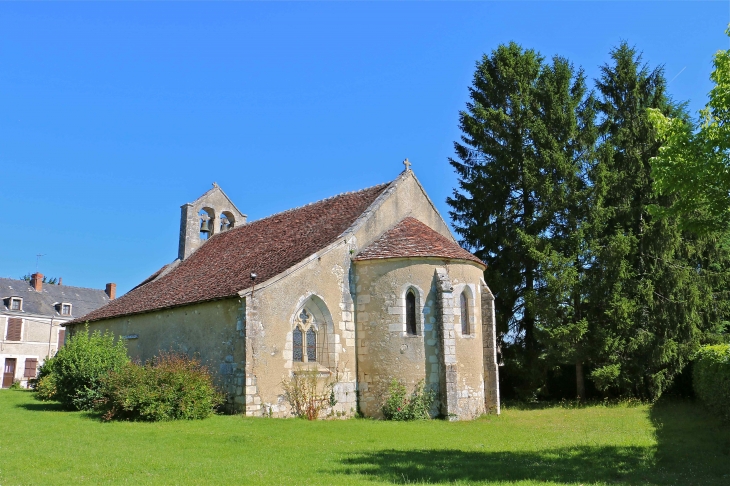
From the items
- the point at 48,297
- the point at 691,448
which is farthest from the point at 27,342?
the point at 691,448

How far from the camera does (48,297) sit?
46469 millimetres

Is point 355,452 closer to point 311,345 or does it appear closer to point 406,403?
point 406,403

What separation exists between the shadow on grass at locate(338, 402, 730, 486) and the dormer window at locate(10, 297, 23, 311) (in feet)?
134

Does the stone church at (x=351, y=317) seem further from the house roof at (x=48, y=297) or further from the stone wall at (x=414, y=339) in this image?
the house roof at (x=48, y=297)

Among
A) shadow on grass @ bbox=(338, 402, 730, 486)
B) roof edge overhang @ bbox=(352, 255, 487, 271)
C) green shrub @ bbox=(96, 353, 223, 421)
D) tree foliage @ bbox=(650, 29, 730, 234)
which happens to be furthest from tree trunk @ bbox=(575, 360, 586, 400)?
green shrub @ bbox=(96, 353, 223, 421)

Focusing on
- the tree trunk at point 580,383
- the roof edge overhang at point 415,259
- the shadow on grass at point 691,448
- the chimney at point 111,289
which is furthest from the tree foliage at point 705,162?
the chimney at point 111,289

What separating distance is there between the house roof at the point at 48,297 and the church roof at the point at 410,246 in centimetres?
3469

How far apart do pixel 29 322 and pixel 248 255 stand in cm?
Result: 3039

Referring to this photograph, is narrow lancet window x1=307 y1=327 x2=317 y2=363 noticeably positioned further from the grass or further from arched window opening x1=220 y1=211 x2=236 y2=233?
arched window opening x1=220 y1=211 x2=236 y2=233

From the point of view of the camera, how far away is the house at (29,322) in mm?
41969

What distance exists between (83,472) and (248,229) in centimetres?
1720

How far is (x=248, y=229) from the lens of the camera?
2564cm

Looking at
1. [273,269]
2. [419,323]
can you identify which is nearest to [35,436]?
[273,269]

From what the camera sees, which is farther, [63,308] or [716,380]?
[63,308]
